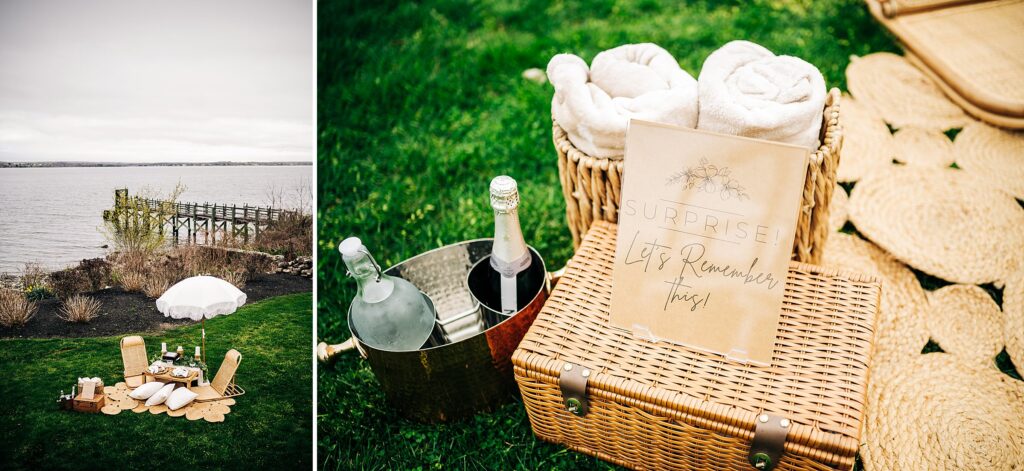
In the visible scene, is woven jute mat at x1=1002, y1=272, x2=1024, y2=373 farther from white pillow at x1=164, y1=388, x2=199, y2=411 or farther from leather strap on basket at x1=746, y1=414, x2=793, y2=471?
white pillow at x1=164, y1=388, x2=199, y2=411

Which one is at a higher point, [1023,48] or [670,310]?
[1023,48]

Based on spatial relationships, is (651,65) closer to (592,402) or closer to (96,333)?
(592,402)

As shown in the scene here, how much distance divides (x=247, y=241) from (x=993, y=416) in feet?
5.14

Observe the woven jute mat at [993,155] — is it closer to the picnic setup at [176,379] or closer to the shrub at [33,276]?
the picnic setup at [176,379]

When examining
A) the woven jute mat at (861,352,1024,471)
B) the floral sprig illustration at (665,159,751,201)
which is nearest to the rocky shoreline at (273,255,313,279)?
the floral sprig illustration at (665,159,751,201)

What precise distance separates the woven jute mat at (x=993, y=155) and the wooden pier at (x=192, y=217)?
2.05 meters

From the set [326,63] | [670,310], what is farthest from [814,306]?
[326,63]

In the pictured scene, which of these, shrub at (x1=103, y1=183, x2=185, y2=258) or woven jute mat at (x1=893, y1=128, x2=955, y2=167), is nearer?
shrub at (x1=103, y1=183, x2=185, y2=258)

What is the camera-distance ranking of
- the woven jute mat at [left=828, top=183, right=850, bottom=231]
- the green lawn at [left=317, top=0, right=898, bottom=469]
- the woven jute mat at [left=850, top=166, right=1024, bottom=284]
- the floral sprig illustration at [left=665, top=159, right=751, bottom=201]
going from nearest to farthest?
the floral sprig illustration at [left=665, top=159, right=751, bottom=201] < the green lawn at [left=317, top=0, right=898, bottom=469] < the woven jute mat at [left=850, top=166, right=1024, bottom=284] < the woven jute mat at [left=828, top=183, right=850, bottom=231]

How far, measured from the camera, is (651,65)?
1.31m

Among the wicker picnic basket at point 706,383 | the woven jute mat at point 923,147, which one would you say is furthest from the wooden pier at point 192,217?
the woven jute mat at point 923,147

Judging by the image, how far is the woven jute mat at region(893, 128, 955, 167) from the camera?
2.04 m

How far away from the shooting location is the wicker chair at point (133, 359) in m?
1.00

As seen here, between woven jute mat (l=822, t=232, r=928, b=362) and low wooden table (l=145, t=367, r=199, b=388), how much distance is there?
54.9 inches
